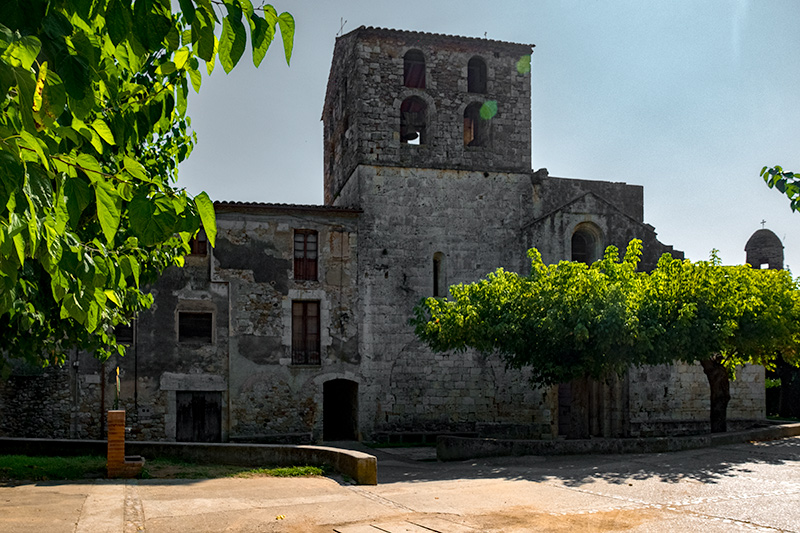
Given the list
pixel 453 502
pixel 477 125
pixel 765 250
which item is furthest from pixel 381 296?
pixel 765 250

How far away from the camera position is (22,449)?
13.9 m

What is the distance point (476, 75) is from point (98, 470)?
15.4 meters

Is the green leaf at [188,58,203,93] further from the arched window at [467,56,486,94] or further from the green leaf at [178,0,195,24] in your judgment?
the arched window at [467,56,486,94]

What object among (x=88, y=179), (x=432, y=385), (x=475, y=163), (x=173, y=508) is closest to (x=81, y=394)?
(x=432, y=385)

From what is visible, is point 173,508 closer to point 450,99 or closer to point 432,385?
point 432,385

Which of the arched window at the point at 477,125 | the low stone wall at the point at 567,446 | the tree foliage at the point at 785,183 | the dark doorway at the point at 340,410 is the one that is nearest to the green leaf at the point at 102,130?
the tree foliage at the point at 785,183

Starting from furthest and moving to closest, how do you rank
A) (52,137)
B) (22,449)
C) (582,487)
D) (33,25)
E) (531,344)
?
(531,344), (22,449), (582,487), (52,137), (33,25)

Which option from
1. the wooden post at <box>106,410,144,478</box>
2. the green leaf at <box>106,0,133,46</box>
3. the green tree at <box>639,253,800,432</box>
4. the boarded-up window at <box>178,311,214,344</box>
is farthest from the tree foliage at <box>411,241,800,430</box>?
the green leaf at <box>106,0,133,46</box>

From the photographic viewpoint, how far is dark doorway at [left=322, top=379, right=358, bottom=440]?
19781 mm

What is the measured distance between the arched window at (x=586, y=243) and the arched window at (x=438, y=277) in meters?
4.12

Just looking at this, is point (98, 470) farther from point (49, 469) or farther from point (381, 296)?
point (381, 296)

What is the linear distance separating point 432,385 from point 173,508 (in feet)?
38.3

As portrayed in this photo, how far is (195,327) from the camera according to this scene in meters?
18.7

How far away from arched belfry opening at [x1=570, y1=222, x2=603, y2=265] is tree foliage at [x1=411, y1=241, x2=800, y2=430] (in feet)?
15.3
